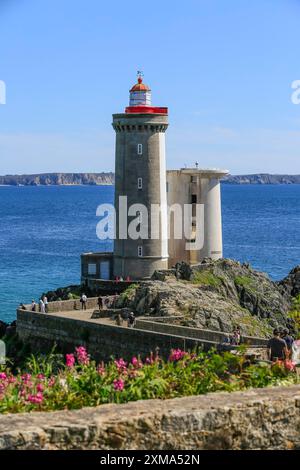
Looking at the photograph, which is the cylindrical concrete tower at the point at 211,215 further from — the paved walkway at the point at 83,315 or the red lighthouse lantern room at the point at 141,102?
the paved walkway at the point at 83,315

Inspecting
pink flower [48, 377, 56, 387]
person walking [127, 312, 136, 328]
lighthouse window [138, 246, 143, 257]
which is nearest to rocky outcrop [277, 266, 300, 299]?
lighthouse window [138, 246, 143, 257]

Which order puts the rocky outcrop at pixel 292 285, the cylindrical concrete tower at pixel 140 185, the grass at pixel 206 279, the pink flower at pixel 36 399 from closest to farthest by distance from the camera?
the pink flower at pixel 36 399 → the grass at pixel 206 279 → the cylindrical concrete tower at pixel 140 185 → the rocky outcrop at pixel 292 285

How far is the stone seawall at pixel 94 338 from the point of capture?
1011 inches

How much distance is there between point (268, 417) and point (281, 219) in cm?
14945

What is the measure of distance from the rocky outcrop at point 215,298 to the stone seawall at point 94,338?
3.22 metres

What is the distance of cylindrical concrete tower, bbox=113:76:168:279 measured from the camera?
4662 cm

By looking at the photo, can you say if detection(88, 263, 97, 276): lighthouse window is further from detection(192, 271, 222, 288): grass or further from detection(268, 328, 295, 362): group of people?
detection(268, 328, 295, 362): group of people

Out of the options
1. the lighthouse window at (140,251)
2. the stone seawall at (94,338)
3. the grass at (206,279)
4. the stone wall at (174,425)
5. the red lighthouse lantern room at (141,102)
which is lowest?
the stone seawall at (94,338)

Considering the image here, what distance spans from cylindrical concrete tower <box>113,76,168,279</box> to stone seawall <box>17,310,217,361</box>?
40.2 feet

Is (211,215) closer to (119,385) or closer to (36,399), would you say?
(119,385)

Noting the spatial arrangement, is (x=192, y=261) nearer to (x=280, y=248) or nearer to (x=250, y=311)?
(x=250, y=311)

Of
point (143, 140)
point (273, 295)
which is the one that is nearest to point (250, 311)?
point (273, 295)

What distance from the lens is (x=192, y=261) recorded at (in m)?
52.3

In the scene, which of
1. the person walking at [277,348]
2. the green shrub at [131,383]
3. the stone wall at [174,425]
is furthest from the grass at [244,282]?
the stone wall at [174,425]
